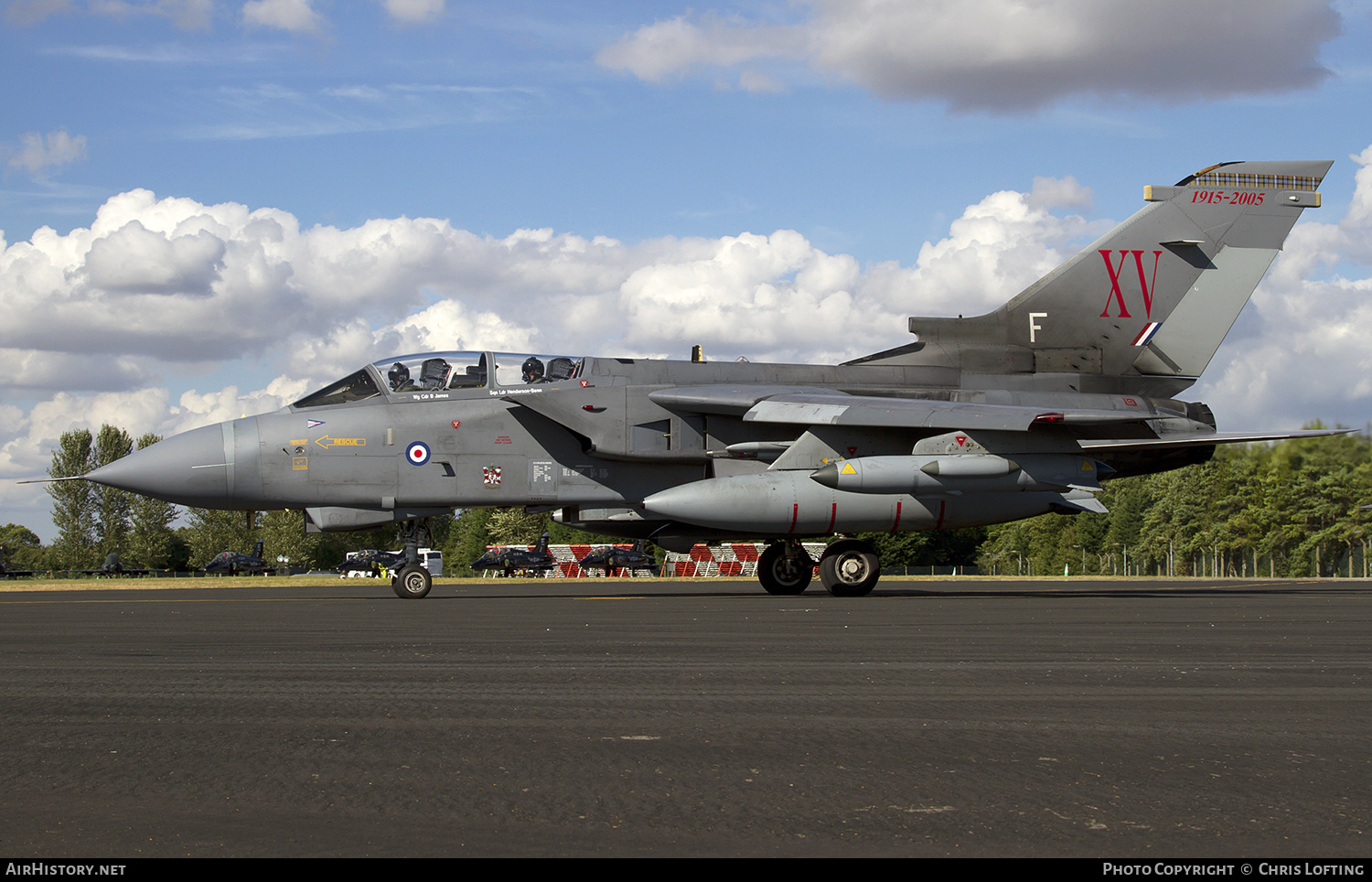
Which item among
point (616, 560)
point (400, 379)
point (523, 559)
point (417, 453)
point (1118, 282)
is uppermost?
point (1118, 282)

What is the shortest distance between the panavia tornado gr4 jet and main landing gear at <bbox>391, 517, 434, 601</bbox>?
0.04 metres

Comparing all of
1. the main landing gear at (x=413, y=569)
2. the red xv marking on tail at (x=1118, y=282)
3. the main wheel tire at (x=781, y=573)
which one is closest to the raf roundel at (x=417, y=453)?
the main landing gear at (x=413, y=569)

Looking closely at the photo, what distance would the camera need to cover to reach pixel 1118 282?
18891 mm

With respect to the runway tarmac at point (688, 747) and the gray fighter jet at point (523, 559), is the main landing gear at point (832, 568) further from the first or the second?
the gray fighter jet at point (523, 559)

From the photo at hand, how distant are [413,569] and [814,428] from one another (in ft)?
20.5

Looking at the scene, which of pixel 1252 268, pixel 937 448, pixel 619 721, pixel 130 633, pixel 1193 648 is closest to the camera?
pixel 619 721

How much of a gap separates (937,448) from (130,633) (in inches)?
418

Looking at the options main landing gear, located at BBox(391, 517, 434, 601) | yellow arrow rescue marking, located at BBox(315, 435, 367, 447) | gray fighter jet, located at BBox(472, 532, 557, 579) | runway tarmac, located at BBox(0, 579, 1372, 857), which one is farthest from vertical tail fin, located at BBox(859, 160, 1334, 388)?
gray fighter jet, located at BBox(472, 532, 557, 579)

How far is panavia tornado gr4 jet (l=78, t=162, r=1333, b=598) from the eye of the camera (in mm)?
15727

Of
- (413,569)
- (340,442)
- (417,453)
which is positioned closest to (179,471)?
(340,442)

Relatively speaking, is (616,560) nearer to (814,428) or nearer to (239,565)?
(239,565)

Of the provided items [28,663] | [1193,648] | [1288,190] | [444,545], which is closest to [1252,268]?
[1288,190]
